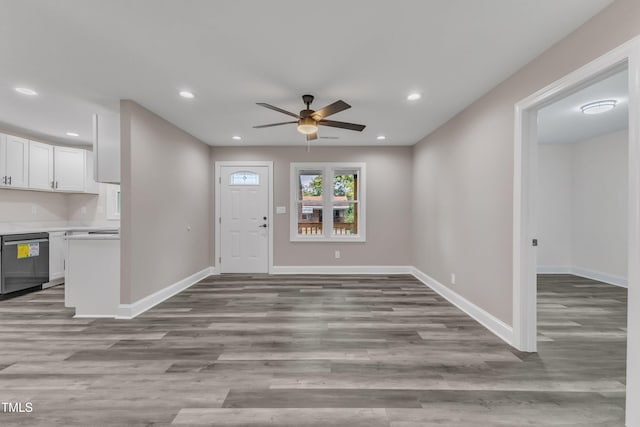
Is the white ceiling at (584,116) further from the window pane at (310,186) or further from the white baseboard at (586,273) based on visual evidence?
the window pane at (310,186)

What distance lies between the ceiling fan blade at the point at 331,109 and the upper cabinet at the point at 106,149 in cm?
246

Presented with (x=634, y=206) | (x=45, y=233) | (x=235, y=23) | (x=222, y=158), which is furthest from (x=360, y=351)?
(x=45, y=233)

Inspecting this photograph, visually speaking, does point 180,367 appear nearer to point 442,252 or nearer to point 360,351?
point 360,351

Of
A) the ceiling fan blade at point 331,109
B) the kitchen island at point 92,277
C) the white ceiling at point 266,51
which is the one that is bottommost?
the kitchen island at point 92,277

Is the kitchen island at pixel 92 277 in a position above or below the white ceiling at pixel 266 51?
below

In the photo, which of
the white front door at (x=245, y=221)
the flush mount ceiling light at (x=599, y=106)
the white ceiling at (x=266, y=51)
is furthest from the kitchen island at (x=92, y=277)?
the flush mount ceiling light at (x=599, y=106)

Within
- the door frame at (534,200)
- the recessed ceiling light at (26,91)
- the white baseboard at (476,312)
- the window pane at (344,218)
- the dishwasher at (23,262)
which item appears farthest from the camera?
the window pane at (344,218)

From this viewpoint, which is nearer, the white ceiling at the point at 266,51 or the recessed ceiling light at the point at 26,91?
the white ceiling at the point at 266,51

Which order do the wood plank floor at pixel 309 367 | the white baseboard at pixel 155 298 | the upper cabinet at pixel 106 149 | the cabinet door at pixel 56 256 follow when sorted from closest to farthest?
the wood plank floor at pixel 309 367
the white baseboard at pixel 155 298
the upper cabinet at pixel 106 149
the cabinet door at pixel 56 256

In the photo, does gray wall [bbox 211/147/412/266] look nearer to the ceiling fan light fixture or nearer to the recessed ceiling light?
the ceiling fan light fixture

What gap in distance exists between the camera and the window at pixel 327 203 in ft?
18.7

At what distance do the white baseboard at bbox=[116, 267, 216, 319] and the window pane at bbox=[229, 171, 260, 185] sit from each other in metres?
1.82

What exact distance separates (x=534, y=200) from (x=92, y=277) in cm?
466

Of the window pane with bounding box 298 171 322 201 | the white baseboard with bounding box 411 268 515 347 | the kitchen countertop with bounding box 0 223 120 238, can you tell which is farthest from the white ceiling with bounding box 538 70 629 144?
the kitchen countertop with bounding box 0 223 120 238
